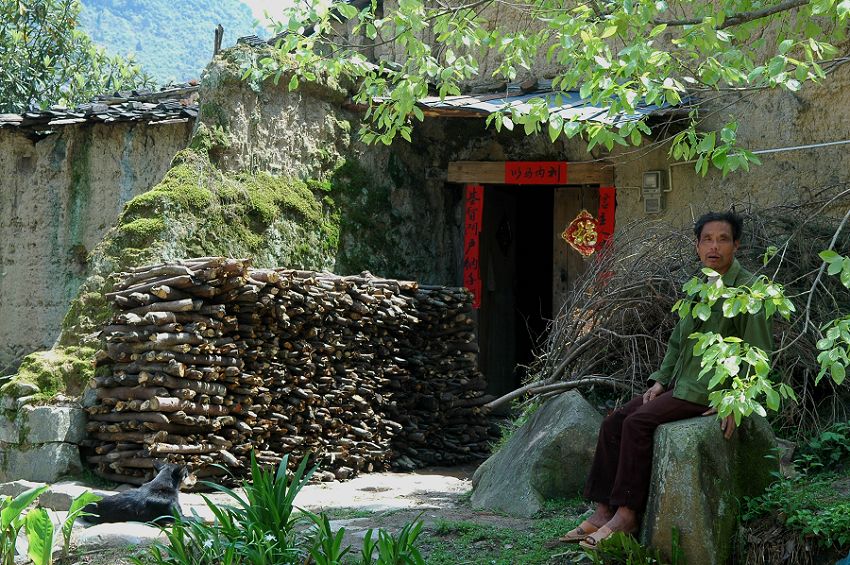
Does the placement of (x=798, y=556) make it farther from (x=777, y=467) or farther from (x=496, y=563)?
(x=496, y=563)

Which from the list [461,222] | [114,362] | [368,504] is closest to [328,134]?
[461,222]

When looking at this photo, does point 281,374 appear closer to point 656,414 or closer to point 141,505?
point 141,505

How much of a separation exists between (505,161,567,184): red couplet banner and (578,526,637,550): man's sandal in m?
6.75

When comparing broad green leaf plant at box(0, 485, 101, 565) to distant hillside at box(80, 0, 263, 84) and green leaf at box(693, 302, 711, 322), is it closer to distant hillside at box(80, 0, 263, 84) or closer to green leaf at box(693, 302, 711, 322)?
green leaf at box(693, 302, 711, 322)

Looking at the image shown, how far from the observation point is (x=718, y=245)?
16.4 ft

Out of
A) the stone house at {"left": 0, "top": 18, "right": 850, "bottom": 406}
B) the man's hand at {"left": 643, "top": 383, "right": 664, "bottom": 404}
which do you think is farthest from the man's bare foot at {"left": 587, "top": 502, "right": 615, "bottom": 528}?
the stone house at {"left": 0, "top": 18, "right": 850, "bottom": 406}

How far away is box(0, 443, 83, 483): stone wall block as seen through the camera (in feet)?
24.6

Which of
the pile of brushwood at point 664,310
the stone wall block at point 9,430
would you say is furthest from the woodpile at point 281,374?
the pile of brushwood at point 664,310

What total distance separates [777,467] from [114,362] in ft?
16.6

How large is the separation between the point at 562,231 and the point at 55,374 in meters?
6.39

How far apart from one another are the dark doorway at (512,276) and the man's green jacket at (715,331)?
6.42 metres

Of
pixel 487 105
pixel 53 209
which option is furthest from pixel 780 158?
pixel 53 209

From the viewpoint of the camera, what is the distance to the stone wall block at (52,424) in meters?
7.59

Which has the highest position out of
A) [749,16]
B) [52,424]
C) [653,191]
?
[749,16]
